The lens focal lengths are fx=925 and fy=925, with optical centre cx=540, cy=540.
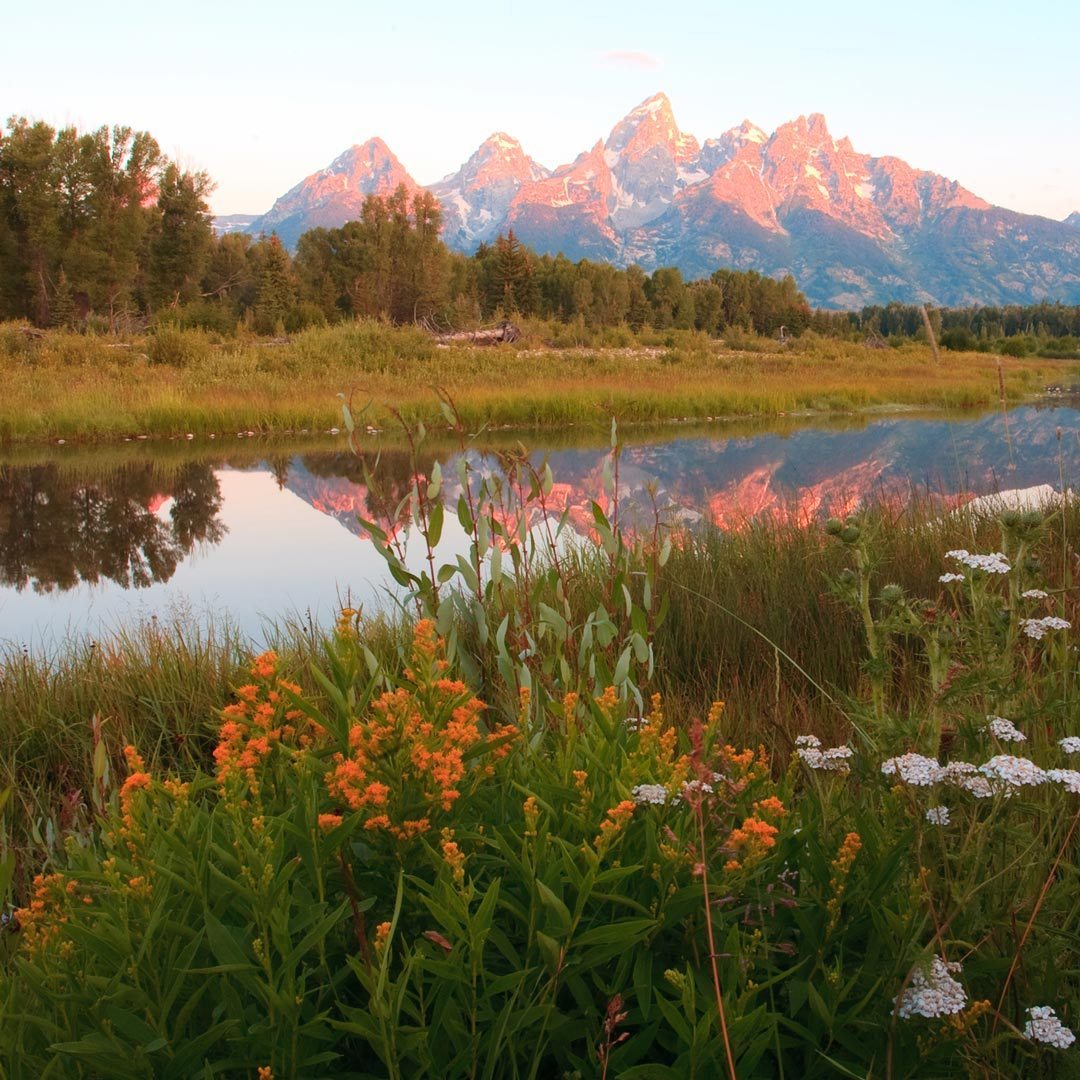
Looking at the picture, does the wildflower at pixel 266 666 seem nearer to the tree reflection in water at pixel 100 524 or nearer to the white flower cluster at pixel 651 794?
the white flower cluster at pixel 651 794

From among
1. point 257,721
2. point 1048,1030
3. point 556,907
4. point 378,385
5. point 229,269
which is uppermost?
point 229,269

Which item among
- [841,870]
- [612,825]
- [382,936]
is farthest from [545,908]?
[841,870]

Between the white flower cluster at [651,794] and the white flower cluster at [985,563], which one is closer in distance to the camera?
the white flower cluster at [651,794]

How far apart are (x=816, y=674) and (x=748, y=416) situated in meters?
14.2

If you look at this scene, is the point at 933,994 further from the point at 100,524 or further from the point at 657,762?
the point at 100,524

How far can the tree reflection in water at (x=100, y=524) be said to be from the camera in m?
6.19

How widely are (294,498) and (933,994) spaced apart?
8.39m

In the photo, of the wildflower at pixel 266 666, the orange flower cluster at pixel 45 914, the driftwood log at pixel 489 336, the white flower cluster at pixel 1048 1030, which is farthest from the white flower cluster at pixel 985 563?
the driftwood log at pixel 489 336

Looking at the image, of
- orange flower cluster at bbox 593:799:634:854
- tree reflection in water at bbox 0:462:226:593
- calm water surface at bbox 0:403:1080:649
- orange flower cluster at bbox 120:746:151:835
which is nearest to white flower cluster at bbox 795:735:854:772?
orange flower cluster at bbox 593:799:634:854

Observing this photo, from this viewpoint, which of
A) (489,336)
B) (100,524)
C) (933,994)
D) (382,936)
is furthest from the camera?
(489,336)

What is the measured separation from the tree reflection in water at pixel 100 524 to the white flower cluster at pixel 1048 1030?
5689 millimetres

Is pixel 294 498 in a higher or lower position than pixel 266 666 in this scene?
lower

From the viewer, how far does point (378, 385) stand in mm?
17500

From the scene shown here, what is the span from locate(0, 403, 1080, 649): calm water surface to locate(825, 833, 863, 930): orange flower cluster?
1978mm
